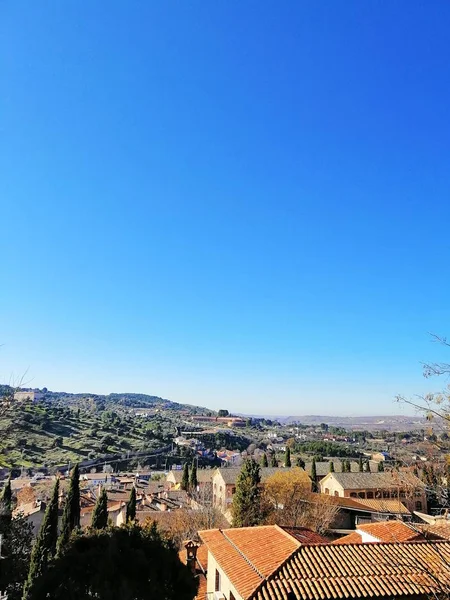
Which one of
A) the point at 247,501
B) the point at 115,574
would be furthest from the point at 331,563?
the point at 247,501

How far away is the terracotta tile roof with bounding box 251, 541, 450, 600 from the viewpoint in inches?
448

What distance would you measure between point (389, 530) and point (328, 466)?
162 feet

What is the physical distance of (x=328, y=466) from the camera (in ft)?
205

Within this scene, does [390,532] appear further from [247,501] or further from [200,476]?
[200,476]

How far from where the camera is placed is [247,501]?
101ft

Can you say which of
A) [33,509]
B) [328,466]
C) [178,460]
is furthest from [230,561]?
[178,460]

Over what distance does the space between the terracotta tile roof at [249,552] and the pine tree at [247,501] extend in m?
14.0

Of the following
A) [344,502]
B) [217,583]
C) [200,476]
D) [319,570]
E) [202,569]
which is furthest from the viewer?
[200,476]

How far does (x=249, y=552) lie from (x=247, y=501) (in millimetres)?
17697

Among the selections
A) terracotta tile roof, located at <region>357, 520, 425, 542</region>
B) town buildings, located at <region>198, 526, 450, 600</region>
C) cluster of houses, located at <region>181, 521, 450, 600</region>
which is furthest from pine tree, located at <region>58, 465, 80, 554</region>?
terracotta tile roof, located at <region>357, 520, 425, 542</region>

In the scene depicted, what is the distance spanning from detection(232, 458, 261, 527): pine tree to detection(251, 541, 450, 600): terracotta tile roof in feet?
58.7

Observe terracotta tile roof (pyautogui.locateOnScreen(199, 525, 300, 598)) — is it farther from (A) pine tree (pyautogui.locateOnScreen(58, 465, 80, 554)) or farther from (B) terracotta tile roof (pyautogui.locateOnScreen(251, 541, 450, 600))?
(A) pine tree (pyautogui.locateOnScreen(58, 465, 80, 554))

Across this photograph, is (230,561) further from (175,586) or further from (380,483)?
(380,483)

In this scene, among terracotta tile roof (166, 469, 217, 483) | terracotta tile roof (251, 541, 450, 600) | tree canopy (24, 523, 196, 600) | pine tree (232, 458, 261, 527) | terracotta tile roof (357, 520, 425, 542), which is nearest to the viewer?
tree canopy (24, 523, 196, 600)
